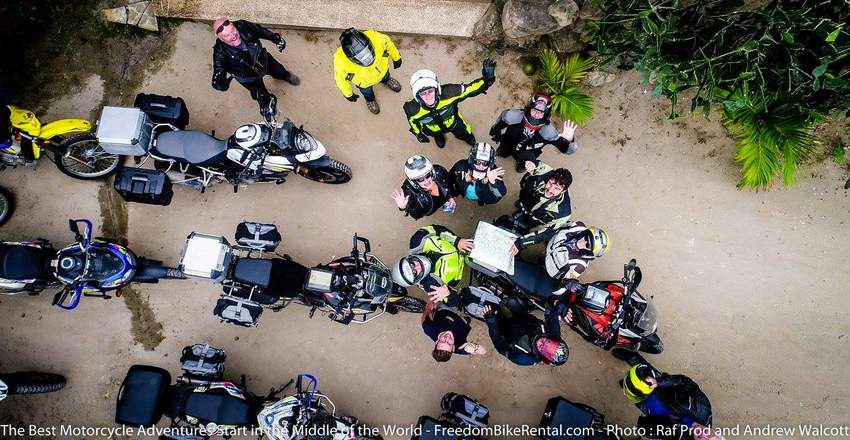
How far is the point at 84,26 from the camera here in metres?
6.89

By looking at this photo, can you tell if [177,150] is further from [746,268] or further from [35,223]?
[746,268]

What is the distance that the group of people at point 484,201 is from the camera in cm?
505

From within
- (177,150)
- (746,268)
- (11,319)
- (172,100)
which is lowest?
(11,319)

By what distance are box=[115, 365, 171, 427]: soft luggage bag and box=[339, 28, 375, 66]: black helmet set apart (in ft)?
13.9

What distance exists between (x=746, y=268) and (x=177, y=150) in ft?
24.7

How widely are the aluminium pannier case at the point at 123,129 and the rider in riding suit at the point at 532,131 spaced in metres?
4.18

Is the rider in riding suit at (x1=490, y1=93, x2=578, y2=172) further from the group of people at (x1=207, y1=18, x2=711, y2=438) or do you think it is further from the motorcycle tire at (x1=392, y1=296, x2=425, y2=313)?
the motorcycle tire at (x1=392, y1=296, x2=425, y2=313)

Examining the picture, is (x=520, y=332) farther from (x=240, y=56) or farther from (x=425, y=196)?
(x=240, y=56)

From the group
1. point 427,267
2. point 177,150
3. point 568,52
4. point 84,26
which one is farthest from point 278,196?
point 568,52

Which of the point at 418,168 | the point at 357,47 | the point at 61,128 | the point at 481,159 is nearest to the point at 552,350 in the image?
the point at 481,159

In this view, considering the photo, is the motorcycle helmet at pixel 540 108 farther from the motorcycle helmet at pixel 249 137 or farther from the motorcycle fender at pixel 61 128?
the motorcycle fender at pixel 61 128

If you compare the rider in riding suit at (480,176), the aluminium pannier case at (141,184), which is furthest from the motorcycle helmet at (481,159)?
the aluminium pannier case at (141,184)

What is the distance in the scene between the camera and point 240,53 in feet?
18.6

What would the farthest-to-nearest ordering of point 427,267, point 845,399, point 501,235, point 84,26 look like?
point 84,26 < point 845,399 < point 501,235 < point 427,267
